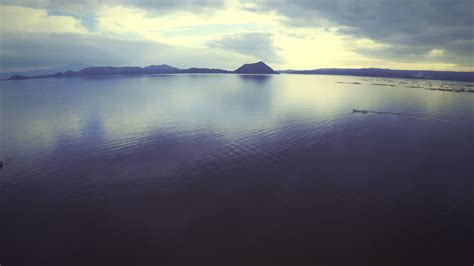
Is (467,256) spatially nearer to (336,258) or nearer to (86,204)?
(336,258)

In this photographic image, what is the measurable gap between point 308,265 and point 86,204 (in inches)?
738

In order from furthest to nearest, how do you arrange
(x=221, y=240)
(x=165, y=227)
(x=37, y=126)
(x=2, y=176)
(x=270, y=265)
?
(x=37, y=126)
(x=2, y=176)
(x=165, y=227)
(x=221, y=240)
(x=270, y=265)

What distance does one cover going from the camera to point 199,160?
94.0ft

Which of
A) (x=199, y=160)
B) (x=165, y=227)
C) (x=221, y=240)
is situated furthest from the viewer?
(x=199, y=160)

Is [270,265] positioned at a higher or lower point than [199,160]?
lower

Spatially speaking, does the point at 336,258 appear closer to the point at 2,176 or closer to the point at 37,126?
the point at 2,176

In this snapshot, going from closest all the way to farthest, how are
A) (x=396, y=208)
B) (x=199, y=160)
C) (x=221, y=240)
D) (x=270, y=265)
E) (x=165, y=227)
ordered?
(x=270, y=265), (x=221, y=240), (x=165, y=227), (x=396, y=208), (x=199, y=160)

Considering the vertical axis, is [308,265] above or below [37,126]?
below

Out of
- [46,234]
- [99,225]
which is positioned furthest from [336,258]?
[46,234]

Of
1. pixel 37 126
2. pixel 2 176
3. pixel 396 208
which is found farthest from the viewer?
pixel 37 126

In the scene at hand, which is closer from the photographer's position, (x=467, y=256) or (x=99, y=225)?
(x=467, y=256)

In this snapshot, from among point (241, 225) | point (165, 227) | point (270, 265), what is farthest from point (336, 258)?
point (165, 227)

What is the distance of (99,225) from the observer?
17.1 meters

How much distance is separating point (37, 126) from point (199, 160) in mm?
39788
